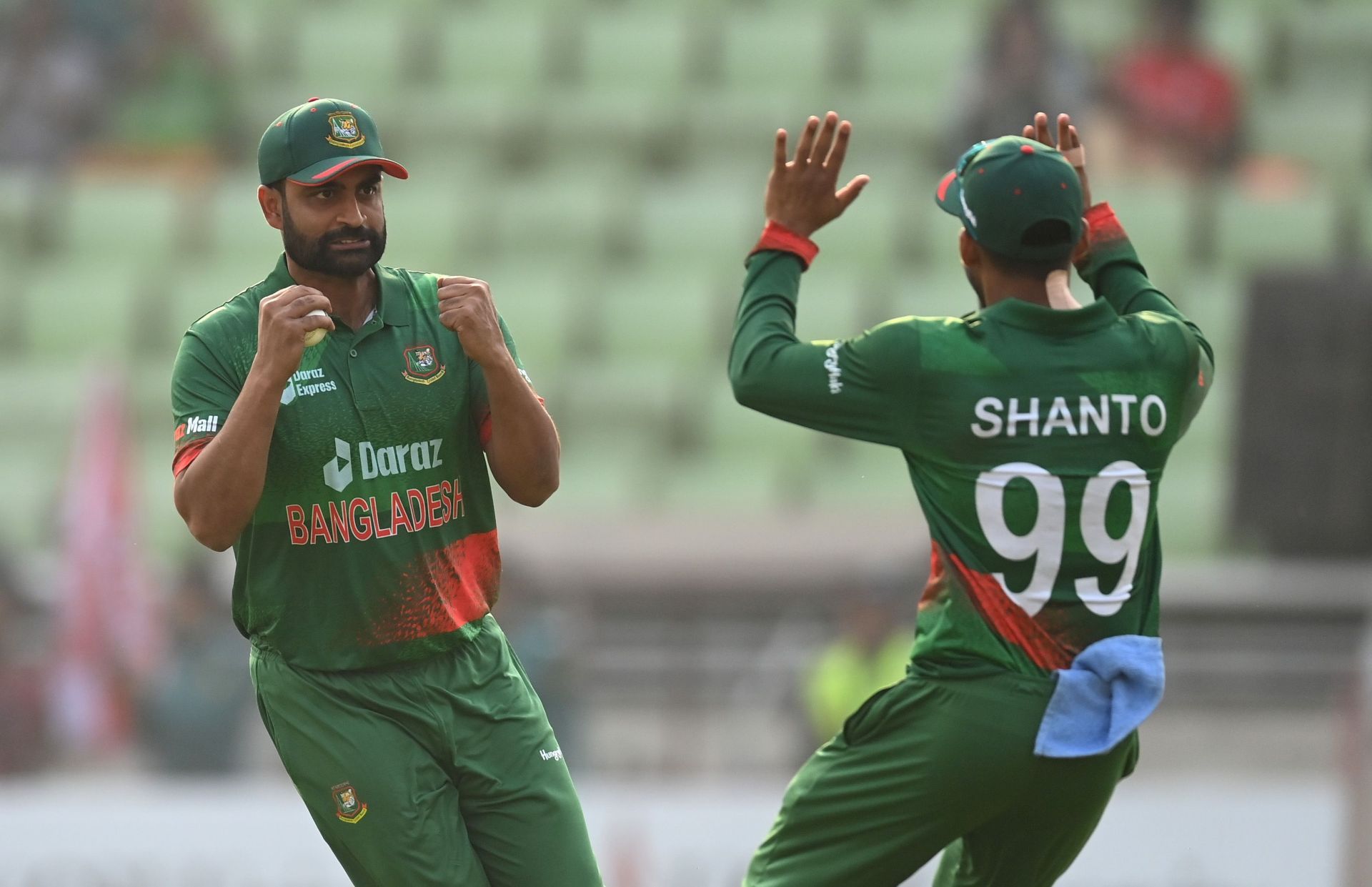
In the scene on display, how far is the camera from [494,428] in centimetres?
404

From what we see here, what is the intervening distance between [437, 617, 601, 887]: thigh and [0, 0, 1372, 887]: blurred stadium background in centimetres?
464

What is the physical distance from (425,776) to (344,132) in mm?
1363

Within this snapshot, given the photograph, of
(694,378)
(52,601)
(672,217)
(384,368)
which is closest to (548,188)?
(672,217)

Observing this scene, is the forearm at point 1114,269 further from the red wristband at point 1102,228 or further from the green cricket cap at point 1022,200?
the green cricket cap at point 1022,200

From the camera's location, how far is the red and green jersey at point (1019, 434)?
3.94 m

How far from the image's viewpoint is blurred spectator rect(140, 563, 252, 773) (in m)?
9.21

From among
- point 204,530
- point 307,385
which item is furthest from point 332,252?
point 204,530

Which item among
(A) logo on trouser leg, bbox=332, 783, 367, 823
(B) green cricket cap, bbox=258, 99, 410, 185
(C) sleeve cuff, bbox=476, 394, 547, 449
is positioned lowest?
(A) logo on trouser leg, bbox=332, 783, 367, 823

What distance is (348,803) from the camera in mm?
4055

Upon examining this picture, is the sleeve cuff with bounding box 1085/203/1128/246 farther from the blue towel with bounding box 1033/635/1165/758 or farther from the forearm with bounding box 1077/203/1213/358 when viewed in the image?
the blue towel with bounding box 1033/635/1165/758

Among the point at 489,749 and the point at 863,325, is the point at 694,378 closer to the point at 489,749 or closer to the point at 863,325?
the point at 863,325

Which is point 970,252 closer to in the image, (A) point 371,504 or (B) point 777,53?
(A) point 371,504

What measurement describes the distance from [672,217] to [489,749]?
9.37 meters

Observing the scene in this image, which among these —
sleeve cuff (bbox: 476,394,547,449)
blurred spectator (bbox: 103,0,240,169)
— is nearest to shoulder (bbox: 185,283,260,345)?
sleeve cuff (bbox: 476,394,547,449)
